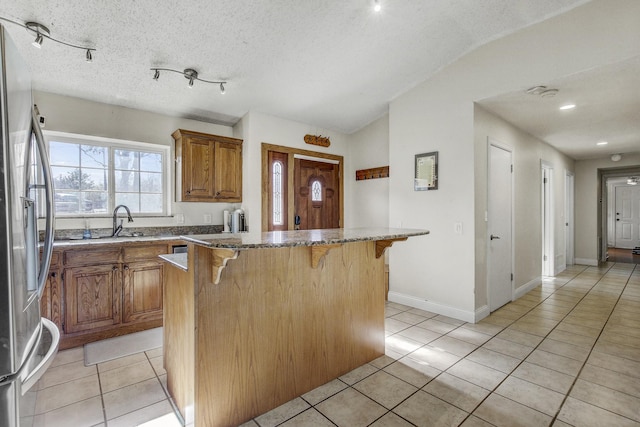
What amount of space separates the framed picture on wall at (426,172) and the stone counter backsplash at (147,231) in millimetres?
2817

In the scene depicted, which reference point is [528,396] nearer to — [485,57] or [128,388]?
[128,388]

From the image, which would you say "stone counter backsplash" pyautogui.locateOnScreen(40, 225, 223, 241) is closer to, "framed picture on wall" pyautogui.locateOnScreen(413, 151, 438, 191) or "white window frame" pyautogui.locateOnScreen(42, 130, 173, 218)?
"white window frame" pyautogui.locateOnScreen(42, 130, 173, 218)

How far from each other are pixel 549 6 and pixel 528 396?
3.24 m

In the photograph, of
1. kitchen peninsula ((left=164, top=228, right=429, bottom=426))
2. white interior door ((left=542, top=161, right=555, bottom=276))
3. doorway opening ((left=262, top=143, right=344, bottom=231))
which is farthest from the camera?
white interior door ((left=542, top=161, right=555, bottom=276))

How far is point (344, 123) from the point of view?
501 cm

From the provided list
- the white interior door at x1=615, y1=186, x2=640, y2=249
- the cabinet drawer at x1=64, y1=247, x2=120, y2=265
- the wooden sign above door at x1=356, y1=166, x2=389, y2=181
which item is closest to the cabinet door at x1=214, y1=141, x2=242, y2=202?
the cabinet drawer at x1=64, y1=247, x2=120, y2=265

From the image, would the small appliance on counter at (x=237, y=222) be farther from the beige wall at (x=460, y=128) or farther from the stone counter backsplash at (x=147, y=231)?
the beige wall at (x=460, y=128)

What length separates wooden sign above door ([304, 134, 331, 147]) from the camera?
4828 mm

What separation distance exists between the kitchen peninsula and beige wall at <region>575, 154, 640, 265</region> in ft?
22.7

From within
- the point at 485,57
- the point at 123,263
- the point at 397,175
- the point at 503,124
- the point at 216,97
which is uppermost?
the point at 485,57

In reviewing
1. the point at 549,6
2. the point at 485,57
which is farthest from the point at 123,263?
the point at 549,6

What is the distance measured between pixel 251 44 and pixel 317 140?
220 cm

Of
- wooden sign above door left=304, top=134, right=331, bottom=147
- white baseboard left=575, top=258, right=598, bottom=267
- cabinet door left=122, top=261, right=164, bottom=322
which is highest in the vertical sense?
wooden sign above door left=304, top=134, right=331, bottom=147

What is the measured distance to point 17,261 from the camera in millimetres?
842
